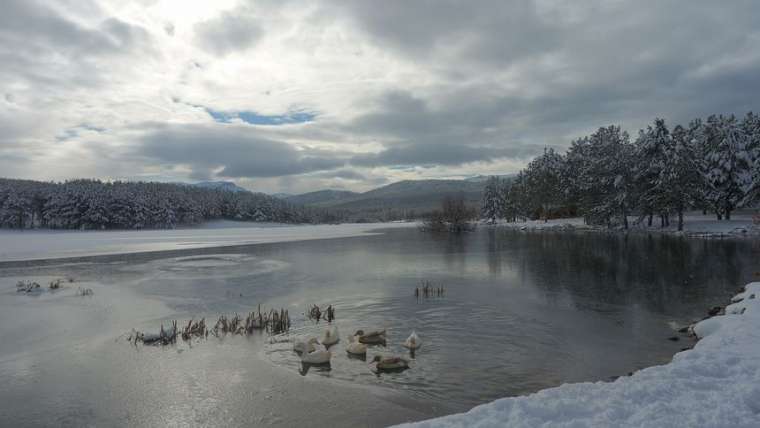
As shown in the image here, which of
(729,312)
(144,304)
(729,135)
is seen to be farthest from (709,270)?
(729,135)

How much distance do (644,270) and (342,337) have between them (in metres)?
21.7

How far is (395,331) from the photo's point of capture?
1530 cm

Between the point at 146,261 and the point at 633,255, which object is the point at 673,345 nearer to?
the point at 633,255

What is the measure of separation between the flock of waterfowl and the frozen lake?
33cm

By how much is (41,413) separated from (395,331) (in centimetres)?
950

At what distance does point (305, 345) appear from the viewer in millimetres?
13133

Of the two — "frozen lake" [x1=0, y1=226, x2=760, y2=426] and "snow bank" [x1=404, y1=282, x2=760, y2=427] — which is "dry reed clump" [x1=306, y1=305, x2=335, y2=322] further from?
"snow bank" [x1=404, y1=282, x2=760, y2=427]

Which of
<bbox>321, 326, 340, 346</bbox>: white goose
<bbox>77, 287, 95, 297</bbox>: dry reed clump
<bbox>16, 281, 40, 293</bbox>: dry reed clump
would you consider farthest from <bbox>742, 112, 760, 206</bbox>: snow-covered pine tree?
<bbox>16, 281, 40, 293</bbox>: dry reed clump

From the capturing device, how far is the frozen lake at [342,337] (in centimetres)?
966

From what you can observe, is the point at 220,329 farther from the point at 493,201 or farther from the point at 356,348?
the point at 493,201

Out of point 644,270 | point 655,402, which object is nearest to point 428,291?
point 655,402

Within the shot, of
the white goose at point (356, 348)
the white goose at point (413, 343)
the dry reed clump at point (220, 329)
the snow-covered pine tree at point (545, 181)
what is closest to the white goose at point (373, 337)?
the white goose at point (356, 348)

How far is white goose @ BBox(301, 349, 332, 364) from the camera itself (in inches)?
480

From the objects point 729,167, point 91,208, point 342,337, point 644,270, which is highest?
point 729,167
